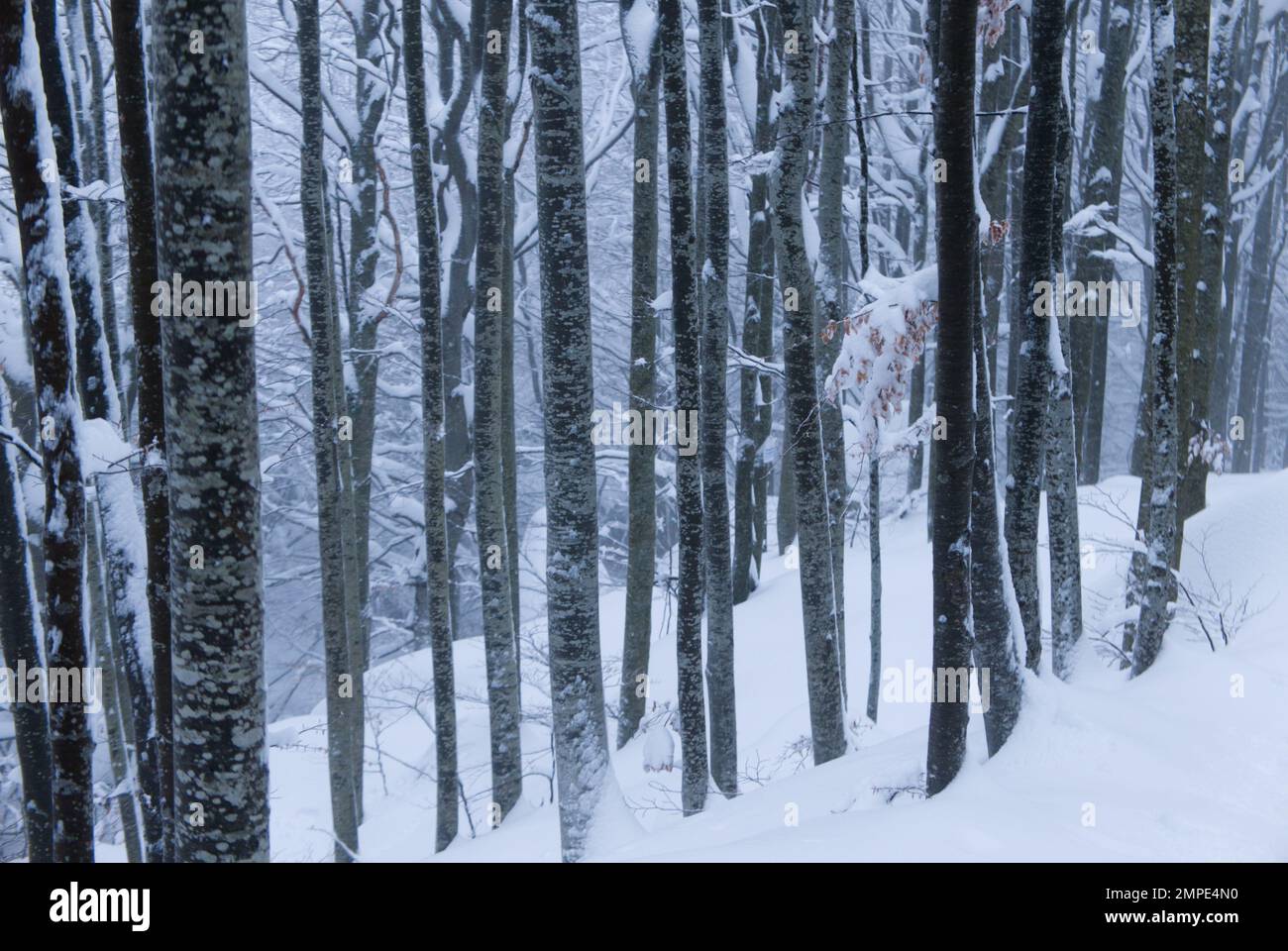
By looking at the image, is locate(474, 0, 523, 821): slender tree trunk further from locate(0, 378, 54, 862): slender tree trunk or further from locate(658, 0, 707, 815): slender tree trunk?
locate(0, 378, 54, 862): slender tree trunk

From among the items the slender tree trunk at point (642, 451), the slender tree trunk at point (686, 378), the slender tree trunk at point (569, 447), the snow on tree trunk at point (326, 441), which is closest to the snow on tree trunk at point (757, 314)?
the slender tree trunk at point (642, 451)

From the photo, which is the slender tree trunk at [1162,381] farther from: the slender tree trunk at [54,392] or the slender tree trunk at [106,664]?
the slender tree trunk at [106,664]

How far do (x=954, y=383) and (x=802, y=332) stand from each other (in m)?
2.56

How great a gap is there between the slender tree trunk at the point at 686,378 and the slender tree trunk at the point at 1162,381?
3181 mm

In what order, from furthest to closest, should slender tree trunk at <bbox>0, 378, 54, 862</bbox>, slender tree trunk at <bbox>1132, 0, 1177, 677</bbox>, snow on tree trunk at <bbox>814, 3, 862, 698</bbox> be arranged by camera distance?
1. snow on tree trunk at <bbox>814, 3, 862, 698</bbox>
2. slender tree trunk at <bbox>1132, 0, 1177, 677</bbox>
3. slender tree trunk at <bbox>0, 378, 54, 862</bbox>

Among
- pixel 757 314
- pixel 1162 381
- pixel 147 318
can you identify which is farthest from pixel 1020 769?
pixel 757 314

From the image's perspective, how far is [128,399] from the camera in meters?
11.7

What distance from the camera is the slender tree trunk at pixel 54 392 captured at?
15.7 feet

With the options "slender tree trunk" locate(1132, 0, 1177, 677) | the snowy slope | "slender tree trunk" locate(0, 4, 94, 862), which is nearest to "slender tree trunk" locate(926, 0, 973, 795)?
the snowy slope

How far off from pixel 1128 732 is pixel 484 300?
5.91 m

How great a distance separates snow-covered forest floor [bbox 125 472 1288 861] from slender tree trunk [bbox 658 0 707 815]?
57cm

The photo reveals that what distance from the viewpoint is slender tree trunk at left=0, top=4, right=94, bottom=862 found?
4797 millimetres

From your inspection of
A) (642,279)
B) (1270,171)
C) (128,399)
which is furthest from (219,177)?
(1270,171)
